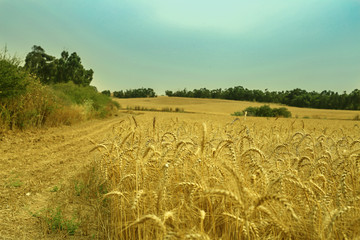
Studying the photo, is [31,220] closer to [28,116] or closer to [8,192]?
[8,192]

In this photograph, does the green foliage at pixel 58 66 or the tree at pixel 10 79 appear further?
the green foliage at pixel 58 66

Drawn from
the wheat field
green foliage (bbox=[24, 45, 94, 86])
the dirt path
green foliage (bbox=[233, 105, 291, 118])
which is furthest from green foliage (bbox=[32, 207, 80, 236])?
green foliage (bbox=[24, 45, 94, 86])

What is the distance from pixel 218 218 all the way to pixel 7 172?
16.4 ft

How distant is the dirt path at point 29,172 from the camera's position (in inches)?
115

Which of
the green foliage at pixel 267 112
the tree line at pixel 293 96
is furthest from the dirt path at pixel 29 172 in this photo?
the tree line at pixel 293 96

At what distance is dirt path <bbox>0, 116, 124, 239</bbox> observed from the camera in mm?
2928

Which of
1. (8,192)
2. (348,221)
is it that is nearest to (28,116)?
(8,192)

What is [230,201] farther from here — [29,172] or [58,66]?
[58,66]

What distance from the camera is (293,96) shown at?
251 feet

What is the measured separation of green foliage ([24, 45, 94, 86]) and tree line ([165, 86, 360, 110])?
5254 cm

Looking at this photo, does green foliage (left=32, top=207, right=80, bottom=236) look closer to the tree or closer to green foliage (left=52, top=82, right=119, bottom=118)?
the tree

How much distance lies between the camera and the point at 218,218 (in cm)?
192

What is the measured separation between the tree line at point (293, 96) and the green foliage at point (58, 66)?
5254cm

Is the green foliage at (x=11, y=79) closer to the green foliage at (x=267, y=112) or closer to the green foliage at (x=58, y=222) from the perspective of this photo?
the green foliage at (x=58, y=222)
